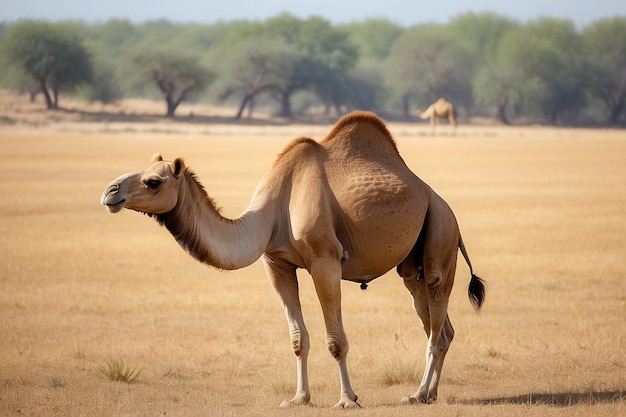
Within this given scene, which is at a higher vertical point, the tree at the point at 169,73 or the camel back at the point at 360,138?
the camel back at the point at 360,138

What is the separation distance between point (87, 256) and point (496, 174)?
1816 cm

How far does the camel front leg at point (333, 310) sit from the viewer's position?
7.29m

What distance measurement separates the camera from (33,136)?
4653 cm

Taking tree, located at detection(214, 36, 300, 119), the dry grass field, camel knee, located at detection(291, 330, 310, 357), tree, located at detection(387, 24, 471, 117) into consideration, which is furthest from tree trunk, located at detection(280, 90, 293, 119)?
camel knee, located at detection(291, 330, 310, 357)

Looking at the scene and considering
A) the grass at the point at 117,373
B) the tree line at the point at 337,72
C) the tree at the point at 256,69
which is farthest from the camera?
the tree at the point at 256,69

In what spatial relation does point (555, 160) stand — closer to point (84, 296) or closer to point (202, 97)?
point (84, 296)

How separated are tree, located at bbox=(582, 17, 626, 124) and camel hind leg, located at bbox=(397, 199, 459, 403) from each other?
254 feet

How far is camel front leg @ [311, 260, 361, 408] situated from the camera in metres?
7.29

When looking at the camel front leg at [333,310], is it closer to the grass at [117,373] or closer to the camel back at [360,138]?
the camel back at [360,138]

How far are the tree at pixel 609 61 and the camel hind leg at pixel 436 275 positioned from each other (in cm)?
7755

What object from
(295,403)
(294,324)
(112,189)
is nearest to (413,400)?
(295,403)

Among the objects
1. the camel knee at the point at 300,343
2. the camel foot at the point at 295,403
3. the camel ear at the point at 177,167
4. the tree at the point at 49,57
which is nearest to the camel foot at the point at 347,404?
the camel foot at the point at 295,403

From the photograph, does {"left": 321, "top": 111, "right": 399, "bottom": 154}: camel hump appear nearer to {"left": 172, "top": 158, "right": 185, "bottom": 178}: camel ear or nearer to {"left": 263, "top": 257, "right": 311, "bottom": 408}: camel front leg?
{"left": 263, "top": 257, "right": 311, "bottom": 408}: camel front leg

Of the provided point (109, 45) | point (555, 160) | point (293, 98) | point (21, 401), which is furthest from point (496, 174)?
point (109, 45)
